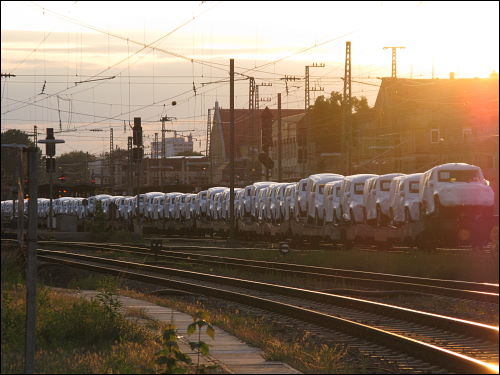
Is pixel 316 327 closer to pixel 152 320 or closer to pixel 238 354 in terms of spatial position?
pixel 152 320

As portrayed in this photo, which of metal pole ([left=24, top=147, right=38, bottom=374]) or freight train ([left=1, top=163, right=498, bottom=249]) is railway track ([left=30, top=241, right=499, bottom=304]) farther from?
metal pole ([left=24, top=147, right=38, bottom=374])

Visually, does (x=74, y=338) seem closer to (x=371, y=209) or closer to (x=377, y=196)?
(x=377, y=196)

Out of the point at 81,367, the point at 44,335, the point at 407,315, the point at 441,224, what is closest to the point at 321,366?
the point at 81,367

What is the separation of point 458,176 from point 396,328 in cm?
1955

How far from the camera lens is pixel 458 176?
3462cm

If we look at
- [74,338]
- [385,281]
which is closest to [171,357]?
[74,338]

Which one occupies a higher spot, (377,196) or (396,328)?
(377,196)

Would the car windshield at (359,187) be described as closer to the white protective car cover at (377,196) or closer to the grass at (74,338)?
the white protective car cover at (377,196)

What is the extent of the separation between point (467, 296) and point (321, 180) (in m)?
27.9

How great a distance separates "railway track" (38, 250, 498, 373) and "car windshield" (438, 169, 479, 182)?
1181cm

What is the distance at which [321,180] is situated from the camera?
47.5 m

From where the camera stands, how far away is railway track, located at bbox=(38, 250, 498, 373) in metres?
12.2

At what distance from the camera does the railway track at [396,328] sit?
481 inches

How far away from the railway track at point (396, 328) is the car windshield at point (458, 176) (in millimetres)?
11807
